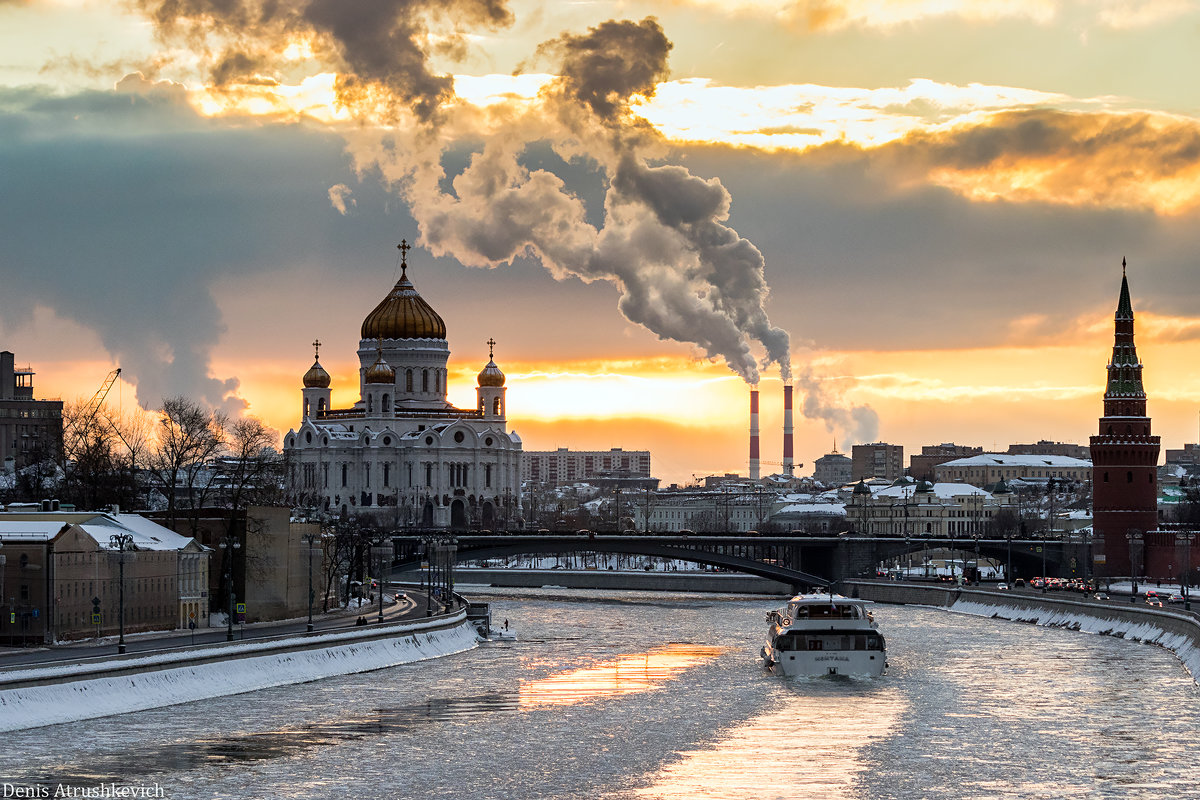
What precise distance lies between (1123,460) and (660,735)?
96.4m

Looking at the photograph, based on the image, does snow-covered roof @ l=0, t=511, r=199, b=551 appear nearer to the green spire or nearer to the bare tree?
the bare tree

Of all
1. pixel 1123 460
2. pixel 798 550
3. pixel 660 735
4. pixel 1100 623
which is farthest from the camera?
pixel 798 550

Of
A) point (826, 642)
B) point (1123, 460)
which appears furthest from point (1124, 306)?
point (826, 642)

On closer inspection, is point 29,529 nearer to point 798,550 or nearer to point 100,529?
point 100,529

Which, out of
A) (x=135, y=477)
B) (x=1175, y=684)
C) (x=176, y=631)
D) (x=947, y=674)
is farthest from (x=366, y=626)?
(x=135, y=477)

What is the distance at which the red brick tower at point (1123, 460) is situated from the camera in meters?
146

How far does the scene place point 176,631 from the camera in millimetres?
81562

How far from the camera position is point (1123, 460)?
5871 inches

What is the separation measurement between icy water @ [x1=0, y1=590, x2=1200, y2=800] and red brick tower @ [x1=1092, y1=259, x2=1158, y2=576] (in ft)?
201

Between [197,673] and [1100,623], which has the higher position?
[197,673]

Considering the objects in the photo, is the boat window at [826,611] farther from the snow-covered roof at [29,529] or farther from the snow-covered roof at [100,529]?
the snow-covered roof at [29,529]

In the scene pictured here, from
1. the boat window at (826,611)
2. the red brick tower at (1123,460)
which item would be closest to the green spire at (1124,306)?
the red brick tower at (1123,460)

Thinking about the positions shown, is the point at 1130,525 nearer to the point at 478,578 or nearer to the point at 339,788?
the point at 478,578

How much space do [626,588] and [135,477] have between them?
5786 cm
